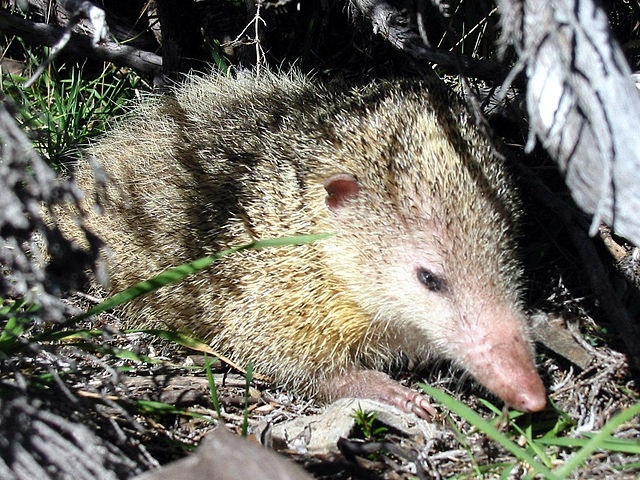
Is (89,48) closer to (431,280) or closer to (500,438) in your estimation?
(431,280)

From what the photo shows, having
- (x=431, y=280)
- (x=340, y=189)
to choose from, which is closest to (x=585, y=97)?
(x=431, y=280)

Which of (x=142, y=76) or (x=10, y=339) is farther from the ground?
(x=142, y=76)

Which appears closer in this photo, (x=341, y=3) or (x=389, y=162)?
(x=389, y=162)

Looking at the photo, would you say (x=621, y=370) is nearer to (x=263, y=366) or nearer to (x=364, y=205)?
(x=364, y=205)

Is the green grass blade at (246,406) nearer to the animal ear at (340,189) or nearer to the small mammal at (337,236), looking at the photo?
the small mammal at (337,236)

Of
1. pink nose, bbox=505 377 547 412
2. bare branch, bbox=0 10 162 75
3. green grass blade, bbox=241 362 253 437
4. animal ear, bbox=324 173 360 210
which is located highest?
bare branch, bbox=0 10 162 75

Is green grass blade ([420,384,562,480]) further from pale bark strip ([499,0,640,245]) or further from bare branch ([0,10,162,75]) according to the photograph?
→ bare branch ([0,10,162,75])

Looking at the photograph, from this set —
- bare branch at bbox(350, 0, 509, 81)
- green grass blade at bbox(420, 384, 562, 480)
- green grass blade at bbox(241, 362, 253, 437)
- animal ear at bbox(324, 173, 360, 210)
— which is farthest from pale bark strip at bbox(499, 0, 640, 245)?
green grass blade at bbox(241, 362, 253, 437)

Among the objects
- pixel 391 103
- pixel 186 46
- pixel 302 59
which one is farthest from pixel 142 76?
pixel 391 103

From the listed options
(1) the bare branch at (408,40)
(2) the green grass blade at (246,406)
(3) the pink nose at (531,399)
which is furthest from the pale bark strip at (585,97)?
(2) the green grass blade at (246,406)
